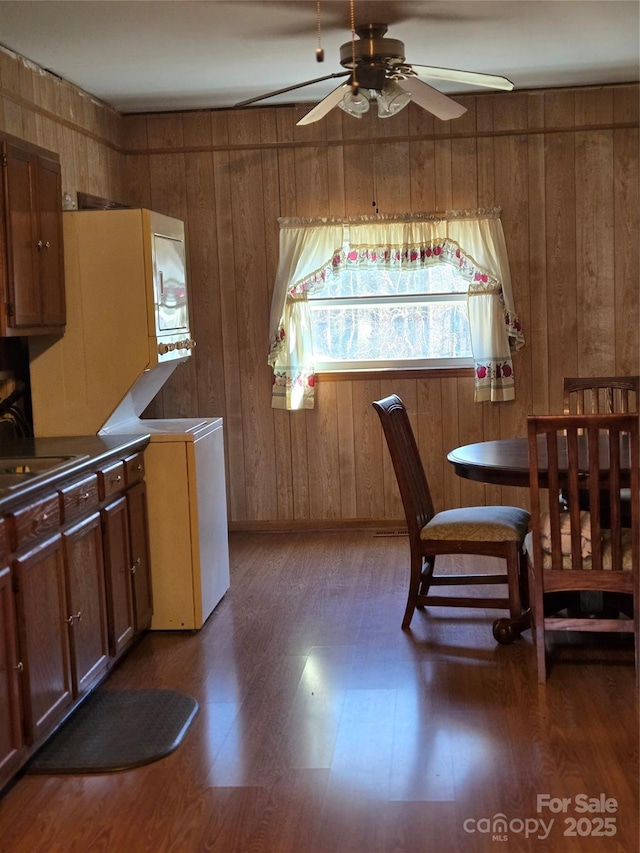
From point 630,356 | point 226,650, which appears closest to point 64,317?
point 226,650

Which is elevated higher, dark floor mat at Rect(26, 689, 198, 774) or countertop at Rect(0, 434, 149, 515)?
countertop at Rect(0, 434, 149, 515)

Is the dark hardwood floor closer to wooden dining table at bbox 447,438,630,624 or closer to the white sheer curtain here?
wooden dining table at bbox 447,438,630,624

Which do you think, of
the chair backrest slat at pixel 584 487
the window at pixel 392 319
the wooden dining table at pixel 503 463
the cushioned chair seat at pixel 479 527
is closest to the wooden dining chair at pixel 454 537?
the cushioned chair seat at pixel 479 527

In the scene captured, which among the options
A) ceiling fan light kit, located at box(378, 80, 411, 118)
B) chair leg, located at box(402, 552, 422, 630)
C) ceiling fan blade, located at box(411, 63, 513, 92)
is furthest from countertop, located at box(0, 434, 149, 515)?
ceiling fan blade, located at box(411, 63, 513, 92)

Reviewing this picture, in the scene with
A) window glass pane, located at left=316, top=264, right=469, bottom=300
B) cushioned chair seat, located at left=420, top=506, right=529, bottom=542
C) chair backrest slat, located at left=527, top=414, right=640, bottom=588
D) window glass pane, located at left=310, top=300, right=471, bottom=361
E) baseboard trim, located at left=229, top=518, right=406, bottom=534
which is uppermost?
window glass pane, located at left=316, top=264, right=469, bottom=300

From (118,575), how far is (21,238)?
1.36 m

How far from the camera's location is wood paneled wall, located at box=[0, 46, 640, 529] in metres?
5.64

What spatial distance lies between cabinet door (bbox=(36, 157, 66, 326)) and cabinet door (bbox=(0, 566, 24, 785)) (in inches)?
60.4

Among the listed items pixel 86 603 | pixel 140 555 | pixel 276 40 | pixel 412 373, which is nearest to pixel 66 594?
pixel 86 603

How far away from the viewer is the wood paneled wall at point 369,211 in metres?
5.64

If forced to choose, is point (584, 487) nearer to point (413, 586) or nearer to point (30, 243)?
point (413, 586)

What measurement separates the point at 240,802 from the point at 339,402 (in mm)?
3452

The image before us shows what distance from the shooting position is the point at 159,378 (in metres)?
4.67

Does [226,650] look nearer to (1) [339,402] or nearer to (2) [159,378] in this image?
(2) [159,378]
